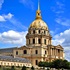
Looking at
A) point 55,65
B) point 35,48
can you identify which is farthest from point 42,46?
point 55,65

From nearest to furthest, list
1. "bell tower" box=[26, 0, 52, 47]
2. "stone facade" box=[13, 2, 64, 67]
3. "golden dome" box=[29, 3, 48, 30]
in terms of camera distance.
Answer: "stone facade" box=[13, 2, 64, 67]
"bell tower" box=[26, 0, 52, 47]
"golden dome" box=[29, 3, 48, 30]

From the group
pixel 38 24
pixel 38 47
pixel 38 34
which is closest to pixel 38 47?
pixel 38 47

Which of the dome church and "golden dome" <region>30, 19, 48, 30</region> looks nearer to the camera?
the dome church

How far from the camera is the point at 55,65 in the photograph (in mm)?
80562

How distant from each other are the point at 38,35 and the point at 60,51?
10602mm

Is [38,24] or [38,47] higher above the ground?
[38,24]

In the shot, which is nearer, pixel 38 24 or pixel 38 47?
pixel 38 47

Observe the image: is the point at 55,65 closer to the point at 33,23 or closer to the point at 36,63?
the point at 36,63

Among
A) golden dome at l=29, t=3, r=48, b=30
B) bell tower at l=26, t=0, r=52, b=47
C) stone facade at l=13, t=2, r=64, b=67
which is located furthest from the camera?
golden dome at l=29, t=3, r=48, b=30

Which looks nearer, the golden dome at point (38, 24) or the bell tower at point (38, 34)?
the bell tower at point (38, 34)

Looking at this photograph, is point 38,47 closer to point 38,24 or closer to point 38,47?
point 38,47

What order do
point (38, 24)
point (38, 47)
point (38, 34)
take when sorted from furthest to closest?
point (38, 24)
point (38, 34)
point (38, 47)

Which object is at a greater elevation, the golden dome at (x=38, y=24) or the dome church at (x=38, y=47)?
the golden dome at (x=38, y=24)

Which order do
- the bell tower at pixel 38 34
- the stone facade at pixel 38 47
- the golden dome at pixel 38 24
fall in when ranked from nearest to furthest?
the stone facade at pixel 38 47, the bell tower at pixel 38 34, the golden dome at pixel 38 24
